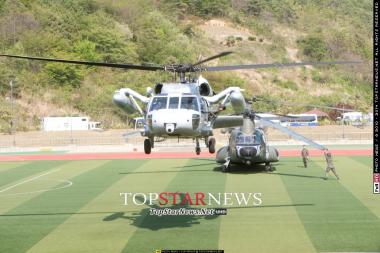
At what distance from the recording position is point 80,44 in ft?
385

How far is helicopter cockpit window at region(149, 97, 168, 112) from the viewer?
70.5 feet

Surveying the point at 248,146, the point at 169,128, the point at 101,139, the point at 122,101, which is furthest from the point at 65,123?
the point at 169,128

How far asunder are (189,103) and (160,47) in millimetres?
99267

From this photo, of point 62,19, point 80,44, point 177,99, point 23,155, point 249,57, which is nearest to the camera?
point 177,99

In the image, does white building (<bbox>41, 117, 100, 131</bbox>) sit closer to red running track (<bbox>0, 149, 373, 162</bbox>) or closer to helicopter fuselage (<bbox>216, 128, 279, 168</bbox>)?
red running track (<bbox>0, 149, 373, 162</bbox>)

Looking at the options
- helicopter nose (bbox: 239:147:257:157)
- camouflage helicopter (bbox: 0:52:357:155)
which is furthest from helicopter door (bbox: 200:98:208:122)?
helicopter nose (bbox: 239:147:257:157)

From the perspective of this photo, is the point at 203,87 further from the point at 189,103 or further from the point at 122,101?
the point at 122,101

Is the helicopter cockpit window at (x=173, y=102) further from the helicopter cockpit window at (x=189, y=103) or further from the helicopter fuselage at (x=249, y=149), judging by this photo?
the helicopter fuselage at (x=249, y=149)

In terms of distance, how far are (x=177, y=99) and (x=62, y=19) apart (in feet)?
367

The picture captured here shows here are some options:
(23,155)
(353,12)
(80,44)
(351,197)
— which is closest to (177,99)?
(351,197)

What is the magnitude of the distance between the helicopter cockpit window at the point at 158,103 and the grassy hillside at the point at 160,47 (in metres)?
76.1

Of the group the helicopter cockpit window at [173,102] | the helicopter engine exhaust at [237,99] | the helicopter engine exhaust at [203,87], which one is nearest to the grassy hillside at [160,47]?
the helicopter engine exhaust at [203,87]

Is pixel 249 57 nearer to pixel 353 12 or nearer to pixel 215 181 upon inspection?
pixel 353 12

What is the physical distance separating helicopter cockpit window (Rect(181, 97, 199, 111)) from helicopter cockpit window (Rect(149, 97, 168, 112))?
71 centimetres
